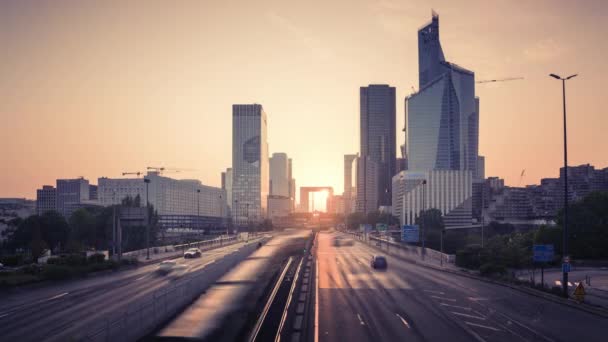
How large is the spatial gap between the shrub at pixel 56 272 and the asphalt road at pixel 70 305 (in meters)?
1.63

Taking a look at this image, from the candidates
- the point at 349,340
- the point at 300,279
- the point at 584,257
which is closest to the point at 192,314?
the point at 349,340

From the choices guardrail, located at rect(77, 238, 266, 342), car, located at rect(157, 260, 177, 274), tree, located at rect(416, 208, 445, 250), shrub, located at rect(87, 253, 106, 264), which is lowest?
tree, located at rect(416, 208, 445, 250)

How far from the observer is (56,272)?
46.4 metres

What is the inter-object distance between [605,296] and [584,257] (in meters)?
42.3

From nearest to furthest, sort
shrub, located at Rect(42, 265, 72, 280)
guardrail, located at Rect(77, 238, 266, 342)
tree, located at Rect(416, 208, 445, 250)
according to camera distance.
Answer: guardrail, located at Rect(77, 238, 266, 342), shrub, located at Rect(42, 265, 72, 280), tree, located at Rect(416, 208, 445, 250)

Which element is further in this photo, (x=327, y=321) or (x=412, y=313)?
(x=412, y=313)

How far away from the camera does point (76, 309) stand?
31188 mm

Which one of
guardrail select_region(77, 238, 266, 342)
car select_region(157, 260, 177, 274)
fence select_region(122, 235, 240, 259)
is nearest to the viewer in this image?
guardrail select_region(77, 238, 266, 342)

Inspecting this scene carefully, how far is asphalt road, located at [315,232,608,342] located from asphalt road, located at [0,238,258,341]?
12954mm

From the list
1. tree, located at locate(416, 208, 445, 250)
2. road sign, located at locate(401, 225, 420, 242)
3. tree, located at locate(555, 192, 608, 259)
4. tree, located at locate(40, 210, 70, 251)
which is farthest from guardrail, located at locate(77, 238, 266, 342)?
tree, located at locate(40, 210, 70, 251)

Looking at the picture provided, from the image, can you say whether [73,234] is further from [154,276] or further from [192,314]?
[192,314]

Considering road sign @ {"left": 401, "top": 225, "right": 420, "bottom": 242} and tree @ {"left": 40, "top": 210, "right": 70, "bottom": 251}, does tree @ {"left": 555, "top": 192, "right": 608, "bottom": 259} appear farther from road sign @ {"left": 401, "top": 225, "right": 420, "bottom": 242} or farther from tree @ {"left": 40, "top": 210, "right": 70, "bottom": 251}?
tree @ {"left": 40, "top": 210, "right": 70, "bottom": 251}

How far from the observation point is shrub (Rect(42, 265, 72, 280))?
151ft

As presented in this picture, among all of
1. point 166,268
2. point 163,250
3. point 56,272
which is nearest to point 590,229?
point 166,268
